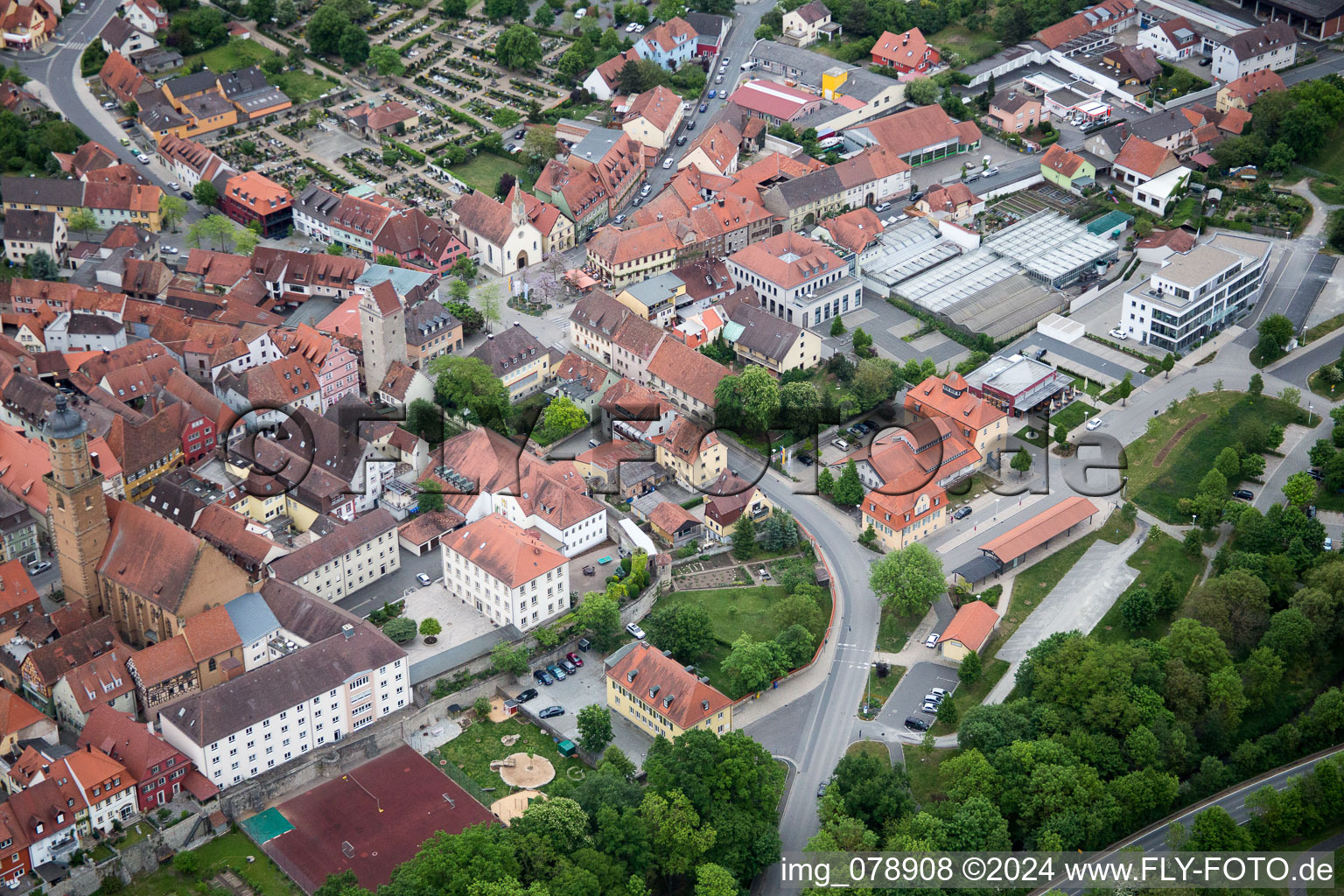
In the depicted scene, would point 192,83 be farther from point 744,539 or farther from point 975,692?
point 975,692

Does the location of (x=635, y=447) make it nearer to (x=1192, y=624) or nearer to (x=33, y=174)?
(x=1192, y=624)

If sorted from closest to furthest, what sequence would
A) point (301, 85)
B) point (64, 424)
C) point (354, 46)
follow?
point (64, 424) < point (301, 85) < point (354, 46)

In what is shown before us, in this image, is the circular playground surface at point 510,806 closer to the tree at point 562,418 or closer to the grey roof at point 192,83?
the tree at point 562,418

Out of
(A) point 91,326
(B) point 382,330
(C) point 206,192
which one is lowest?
(A) point 91,326

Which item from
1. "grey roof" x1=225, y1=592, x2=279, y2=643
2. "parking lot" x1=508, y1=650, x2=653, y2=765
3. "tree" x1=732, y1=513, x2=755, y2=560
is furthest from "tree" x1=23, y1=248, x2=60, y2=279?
"tree" x1=732, y1=513, x2=755, y2=560

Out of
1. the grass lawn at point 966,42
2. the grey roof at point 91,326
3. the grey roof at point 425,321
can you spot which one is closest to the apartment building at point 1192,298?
the grass lawn at point 966,42

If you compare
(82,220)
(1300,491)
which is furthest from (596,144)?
(1300,491)

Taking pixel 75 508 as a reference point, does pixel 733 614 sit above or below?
below

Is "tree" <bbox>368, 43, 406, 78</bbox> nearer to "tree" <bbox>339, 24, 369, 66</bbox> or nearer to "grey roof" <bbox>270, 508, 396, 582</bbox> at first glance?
"tree" <bbox>339, 24, 369, 66</bbox>
